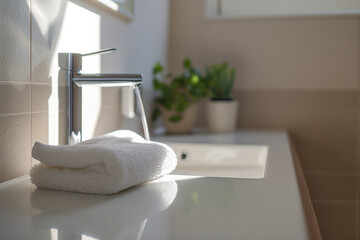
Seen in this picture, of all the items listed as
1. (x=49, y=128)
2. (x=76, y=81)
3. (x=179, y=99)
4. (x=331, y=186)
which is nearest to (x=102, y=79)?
(x=76, y=81)

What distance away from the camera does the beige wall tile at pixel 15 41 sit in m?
0.83

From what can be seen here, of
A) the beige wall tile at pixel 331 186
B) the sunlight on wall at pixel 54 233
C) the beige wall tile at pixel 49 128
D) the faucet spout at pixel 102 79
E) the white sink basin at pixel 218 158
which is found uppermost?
the faucet spout at pixel 102 79

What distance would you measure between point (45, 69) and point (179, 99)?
846mm

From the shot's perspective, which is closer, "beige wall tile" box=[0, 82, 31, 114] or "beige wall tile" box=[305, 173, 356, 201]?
"beige wall tile" box=[0, 82, 31, 114]

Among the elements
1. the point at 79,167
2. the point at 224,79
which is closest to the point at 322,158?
the point at 224,79

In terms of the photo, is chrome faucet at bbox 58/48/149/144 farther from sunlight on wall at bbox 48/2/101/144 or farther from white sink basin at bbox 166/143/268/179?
white sink basin at bbox 166/143/268/179

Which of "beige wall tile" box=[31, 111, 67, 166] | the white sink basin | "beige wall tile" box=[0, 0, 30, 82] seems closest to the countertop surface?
"beige wall tile" box=[31, 111, 67, 166]

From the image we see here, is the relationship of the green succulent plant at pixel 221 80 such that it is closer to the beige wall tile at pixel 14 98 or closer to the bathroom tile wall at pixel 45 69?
the bathroom tile wall at pixel 45 69

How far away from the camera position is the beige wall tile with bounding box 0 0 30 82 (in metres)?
0.83

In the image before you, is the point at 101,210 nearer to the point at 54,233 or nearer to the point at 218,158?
the point at 54,233

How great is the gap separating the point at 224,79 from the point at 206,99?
8.5 inches

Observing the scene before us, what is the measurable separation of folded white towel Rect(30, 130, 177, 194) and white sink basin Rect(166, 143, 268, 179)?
610mm

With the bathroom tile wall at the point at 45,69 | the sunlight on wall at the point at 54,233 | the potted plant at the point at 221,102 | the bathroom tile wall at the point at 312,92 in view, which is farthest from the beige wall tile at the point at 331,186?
the sunlight on wall at the point at 54,233

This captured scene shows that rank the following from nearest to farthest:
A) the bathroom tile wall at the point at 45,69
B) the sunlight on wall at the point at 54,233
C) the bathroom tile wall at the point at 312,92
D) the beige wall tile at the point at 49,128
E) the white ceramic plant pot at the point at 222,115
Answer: the sunlight on wall at the point at 54,233, the bathroom tile wall at the point at 45,69, the beige wall tile at the point at 49,128, the white ceramic plant pot at the point at 222,115, the bathroom tile wall at the point at 312,92
